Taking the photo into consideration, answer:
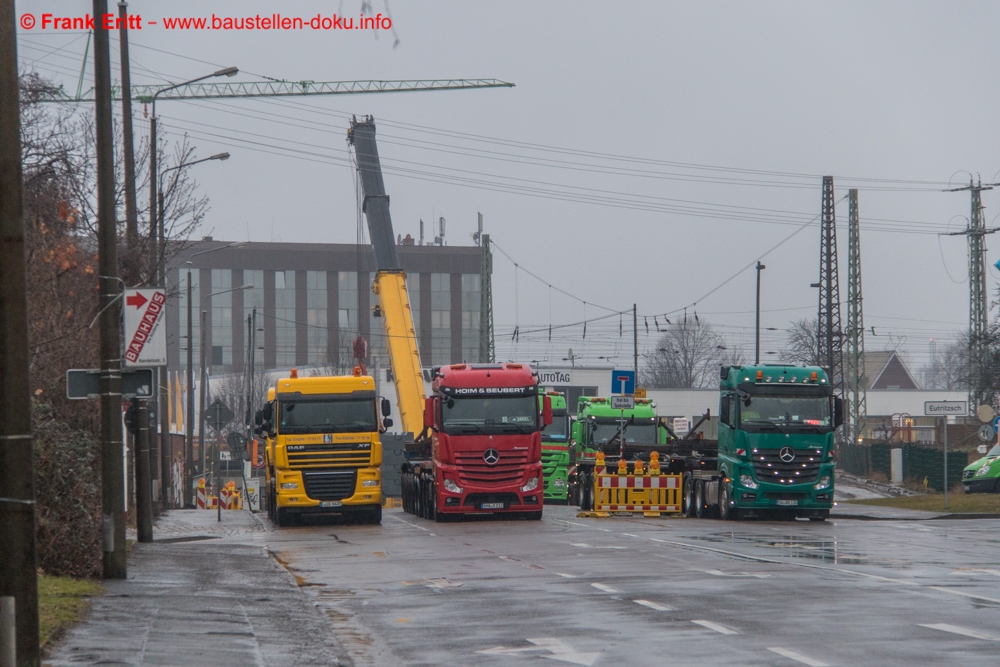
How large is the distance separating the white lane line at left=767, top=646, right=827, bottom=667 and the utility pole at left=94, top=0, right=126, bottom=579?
847cm

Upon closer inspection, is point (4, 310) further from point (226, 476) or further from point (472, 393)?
point (226, 476)

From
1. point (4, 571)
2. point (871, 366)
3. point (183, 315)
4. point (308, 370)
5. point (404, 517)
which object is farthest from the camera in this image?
point (871, 366)

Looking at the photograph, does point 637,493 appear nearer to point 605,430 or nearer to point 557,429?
point 605,430

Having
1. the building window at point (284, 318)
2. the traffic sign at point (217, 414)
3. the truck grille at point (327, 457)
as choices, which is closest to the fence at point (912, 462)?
the traffic sign at point (217, 414)

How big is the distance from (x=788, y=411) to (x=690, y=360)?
338 ft

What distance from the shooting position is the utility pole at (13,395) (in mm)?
8430

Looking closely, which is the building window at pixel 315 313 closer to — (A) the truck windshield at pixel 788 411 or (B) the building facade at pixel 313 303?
(B) the building facade at pixel 313 303

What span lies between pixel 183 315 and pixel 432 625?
112 metres

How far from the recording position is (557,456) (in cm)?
4288

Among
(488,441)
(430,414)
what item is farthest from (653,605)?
(430,414)

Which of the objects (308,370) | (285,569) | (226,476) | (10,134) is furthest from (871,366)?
(10,134)

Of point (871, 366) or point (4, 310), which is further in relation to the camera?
point (871, 366)

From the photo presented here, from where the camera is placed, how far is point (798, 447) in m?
29.9

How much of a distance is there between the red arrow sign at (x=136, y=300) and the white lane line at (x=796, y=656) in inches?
366
